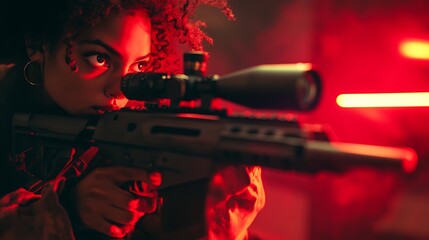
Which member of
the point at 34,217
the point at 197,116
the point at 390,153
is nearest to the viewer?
the point at 390,153

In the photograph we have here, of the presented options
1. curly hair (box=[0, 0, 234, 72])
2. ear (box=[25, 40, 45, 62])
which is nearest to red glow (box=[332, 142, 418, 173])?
curly hair (box=[0, 0, 234, 72])

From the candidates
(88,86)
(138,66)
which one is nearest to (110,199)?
(88,86)

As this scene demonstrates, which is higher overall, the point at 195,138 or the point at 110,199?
the point at 195,138

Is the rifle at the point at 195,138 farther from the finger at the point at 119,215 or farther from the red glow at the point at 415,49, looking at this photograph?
the red glow at the point at 415,49

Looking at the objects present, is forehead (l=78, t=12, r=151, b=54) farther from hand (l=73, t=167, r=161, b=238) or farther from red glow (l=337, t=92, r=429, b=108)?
red glow (l=337, t=92, r=429, b=108)

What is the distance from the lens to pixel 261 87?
891 millimetres

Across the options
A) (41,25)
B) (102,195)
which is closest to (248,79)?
(102,195)

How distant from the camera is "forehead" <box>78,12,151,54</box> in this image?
4.24 feet

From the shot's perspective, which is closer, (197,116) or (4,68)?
(197,116)

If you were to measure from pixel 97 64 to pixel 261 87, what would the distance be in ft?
2.15

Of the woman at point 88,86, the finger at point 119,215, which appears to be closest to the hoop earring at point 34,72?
the woman at point 88,86

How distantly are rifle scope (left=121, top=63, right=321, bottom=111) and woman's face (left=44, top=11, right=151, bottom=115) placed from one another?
0.98 feet

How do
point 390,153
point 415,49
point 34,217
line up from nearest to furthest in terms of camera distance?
point 390,153, point 34,217, point 415,49

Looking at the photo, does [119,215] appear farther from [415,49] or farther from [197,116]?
[415,49]
